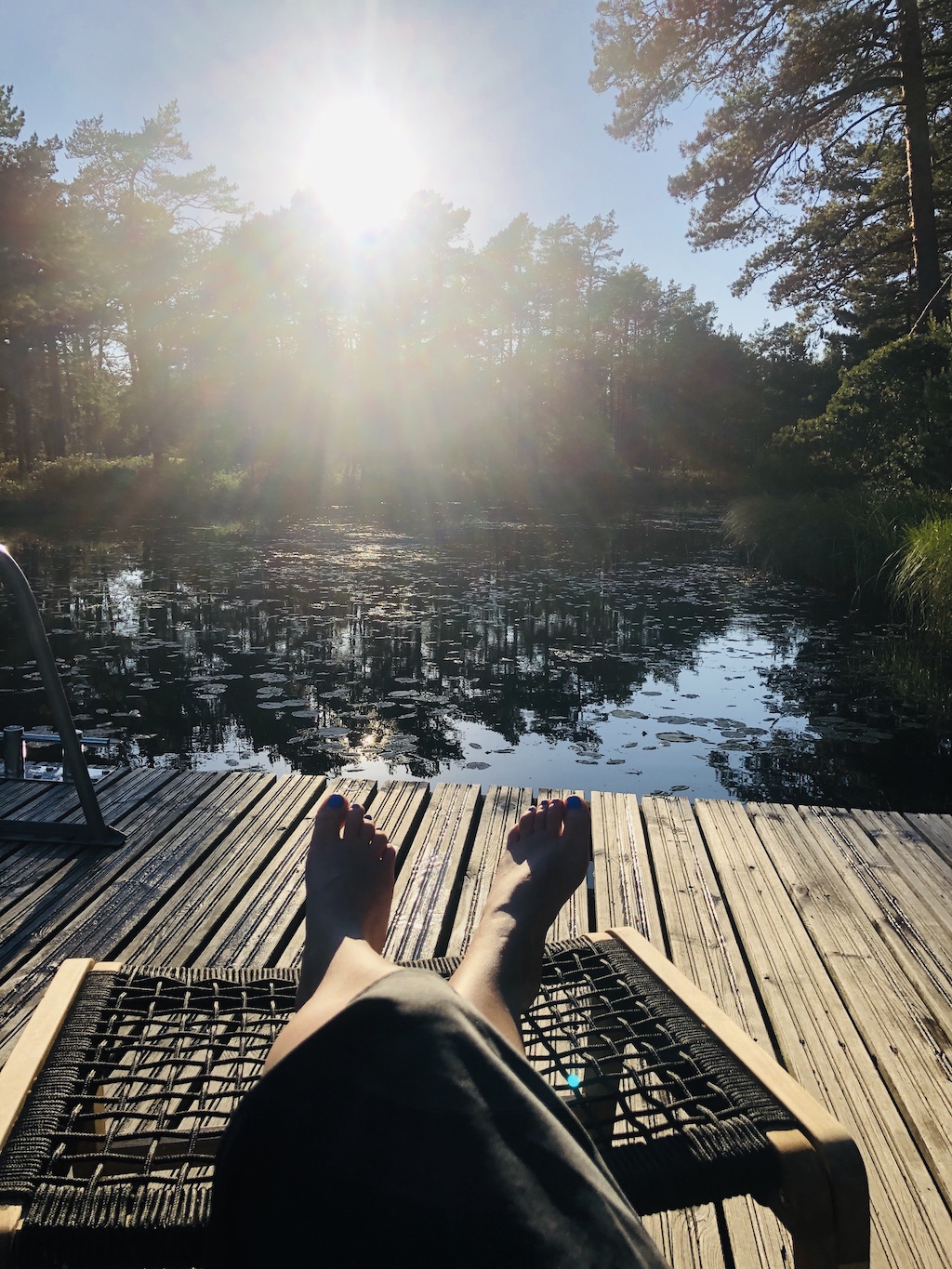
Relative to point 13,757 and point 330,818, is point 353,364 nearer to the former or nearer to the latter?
point 13,757

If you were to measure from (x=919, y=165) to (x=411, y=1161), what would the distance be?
12405 mm

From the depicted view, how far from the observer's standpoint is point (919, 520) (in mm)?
7441

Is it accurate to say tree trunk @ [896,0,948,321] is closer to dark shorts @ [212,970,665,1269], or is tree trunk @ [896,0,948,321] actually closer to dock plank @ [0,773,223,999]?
dock plank @ [0,773,223,999]

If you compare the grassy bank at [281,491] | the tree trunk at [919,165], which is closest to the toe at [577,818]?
the tree trunk at [919,165]

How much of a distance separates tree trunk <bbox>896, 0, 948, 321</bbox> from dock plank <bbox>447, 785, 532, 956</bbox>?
9.56 meters

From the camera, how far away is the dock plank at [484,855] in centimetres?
181

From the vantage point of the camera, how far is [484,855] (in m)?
2.18

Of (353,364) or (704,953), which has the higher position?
(353,364)

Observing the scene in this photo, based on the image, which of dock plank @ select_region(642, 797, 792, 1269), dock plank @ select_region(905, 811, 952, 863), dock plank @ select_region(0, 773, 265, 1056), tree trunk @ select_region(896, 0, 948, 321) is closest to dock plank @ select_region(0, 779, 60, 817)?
dock plank @ select_region(0, 773, 265, 1056)

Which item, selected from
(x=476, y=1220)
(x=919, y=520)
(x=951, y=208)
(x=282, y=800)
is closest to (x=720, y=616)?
(x=919, y=520)

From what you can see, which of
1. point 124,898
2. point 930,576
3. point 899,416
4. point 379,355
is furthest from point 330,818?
point 379,355

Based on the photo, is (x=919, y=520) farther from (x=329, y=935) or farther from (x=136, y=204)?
(x=136, y=204)

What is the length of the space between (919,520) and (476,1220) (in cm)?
809

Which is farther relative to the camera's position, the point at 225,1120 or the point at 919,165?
the point at 919,165
